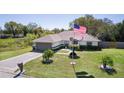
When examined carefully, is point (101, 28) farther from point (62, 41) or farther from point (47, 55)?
point (47, 55)

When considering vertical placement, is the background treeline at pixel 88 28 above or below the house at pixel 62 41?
above

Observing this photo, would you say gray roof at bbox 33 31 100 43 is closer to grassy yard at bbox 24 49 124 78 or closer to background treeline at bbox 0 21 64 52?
grassy yard at bbox 24 49 124 78

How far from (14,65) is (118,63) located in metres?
10.3

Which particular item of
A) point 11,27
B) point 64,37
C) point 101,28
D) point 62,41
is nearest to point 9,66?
point 62,41

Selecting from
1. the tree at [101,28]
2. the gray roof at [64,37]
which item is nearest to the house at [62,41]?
the gray roof at [64,37]

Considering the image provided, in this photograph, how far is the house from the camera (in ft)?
83.3

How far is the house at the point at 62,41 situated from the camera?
25.4 m

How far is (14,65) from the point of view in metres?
17.5

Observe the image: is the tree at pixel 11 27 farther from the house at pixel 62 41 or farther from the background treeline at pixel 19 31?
the house at pixel 62 41

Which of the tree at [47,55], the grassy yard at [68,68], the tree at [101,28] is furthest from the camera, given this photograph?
the tree at [101,28]

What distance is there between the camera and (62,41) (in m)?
28.7

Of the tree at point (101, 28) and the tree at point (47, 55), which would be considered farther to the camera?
the tree at point (101, 28)
